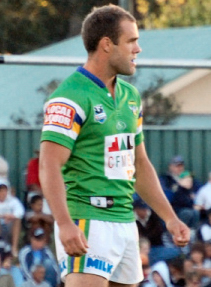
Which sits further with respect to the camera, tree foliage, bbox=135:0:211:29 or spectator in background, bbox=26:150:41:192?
tree foliage, bbox=135:0:211:29

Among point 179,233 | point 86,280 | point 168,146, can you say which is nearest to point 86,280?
point 86,280

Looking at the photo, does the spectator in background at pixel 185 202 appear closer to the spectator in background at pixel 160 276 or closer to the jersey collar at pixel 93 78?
the spectator in background at pixel 160 276

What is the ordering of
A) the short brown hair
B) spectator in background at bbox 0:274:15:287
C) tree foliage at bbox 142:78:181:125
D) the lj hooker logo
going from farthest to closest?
1. tree foliage at bbox 142:78:181:125
2. spectator in background at bbox 0:274:15:287
3. the short brown hair
4. the lj hooker logo

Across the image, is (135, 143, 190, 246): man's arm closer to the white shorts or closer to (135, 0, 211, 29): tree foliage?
the white shorts

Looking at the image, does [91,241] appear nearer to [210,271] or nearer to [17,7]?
[210,271]

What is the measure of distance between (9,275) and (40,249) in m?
0.43

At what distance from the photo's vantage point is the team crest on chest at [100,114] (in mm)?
3674

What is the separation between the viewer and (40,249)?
7027mm

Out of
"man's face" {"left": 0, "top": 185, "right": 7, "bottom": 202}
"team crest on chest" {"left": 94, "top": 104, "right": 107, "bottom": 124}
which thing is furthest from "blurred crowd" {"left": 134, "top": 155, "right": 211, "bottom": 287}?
"team crest on chest" {"left": 94, "top": 104, "right": 107, "bottom": 124}

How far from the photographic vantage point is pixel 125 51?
3768mm

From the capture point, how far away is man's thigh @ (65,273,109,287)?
11.9 feet

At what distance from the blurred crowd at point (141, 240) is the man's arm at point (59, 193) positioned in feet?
10.8

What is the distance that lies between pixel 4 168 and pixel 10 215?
46 cm

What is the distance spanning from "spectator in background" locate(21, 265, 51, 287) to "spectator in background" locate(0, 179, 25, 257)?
0.94ft
